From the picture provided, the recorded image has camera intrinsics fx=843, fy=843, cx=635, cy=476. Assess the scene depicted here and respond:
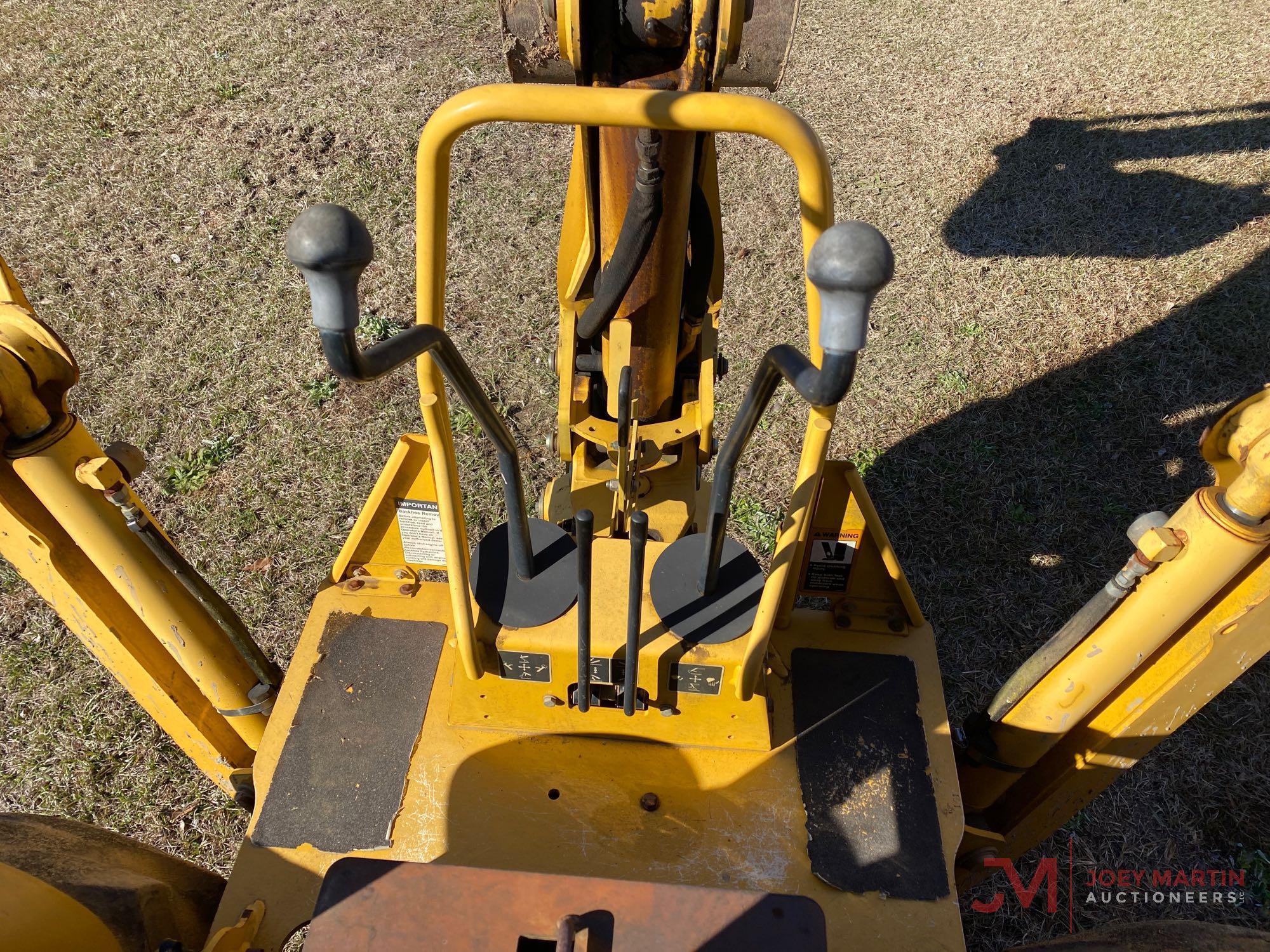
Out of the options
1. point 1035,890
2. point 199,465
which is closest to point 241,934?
point 1035,890

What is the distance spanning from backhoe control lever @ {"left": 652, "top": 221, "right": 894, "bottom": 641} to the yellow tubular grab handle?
93 mm

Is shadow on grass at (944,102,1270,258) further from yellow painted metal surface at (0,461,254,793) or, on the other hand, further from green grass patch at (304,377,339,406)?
yellow painted metal surface at (0,461,254,793)

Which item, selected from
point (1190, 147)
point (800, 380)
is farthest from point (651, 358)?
point (1190, 147)

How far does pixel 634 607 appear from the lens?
1.64 meters

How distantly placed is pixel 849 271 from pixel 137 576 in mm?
1741

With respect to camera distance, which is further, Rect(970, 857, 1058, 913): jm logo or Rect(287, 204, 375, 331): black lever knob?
Rect(970, 857, 1058, 913): jm logo

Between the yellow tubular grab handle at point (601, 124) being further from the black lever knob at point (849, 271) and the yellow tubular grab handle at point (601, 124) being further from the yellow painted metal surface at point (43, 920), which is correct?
the yellow painted metal surface at point (43, 920)

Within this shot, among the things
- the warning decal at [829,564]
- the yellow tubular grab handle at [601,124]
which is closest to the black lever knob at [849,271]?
the yellow tubular grab handle at [601,124]

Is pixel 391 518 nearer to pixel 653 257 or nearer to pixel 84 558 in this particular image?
pixel 84 558

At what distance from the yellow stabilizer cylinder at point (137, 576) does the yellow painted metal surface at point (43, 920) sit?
0.61 m

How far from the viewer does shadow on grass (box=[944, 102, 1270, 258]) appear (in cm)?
502

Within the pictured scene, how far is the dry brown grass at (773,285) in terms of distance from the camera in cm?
325

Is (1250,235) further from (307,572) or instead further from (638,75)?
(307,572)

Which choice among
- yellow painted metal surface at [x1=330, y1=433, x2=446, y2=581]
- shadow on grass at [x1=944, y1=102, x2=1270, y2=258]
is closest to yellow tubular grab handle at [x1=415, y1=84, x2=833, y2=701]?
yellow painted metal surface at [x1=330, y1=433, x2=446, y2=581]
